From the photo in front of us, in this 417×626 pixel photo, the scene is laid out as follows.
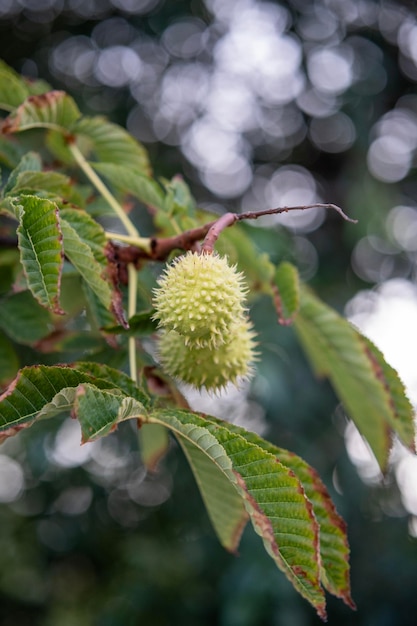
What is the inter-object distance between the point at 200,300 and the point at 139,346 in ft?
1.08

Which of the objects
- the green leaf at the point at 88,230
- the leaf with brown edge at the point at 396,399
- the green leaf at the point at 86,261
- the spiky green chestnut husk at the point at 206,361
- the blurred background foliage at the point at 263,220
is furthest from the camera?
the blurred background foliage at the point at 263,220

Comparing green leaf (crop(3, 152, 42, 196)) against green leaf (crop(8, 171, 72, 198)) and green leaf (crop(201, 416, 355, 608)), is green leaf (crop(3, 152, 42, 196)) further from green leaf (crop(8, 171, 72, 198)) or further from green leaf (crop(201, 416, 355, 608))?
green leaf (crop(201, 416, 355, 608))

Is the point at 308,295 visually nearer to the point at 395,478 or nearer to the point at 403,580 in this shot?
the point at 403,580

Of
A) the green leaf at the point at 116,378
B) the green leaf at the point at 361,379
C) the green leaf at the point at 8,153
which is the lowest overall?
the green leaf at the point at 361,379

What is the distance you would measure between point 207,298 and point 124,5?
2883 mm

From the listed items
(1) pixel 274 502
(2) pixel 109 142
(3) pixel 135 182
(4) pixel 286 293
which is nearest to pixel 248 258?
(4) pixel 286 293

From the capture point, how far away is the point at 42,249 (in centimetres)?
91

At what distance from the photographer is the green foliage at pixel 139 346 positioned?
0.86 metres

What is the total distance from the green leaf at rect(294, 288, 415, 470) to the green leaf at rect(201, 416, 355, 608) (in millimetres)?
307

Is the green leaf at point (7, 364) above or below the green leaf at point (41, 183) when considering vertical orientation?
below

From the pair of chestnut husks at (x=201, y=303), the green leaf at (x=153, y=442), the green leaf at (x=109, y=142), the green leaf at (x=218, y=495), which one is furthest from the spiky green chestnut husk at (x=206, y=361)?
the green leaf at (x=109, y=142)

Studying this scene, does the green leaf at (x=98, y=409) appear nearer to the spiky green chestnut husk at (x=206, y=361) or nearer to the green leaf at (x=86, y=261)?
the green leaf at (x=86, y=261)

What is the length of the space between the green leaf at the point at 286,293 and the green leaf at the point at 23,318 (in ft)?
1.81

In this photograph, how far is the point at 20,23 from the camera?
11.2 feet
